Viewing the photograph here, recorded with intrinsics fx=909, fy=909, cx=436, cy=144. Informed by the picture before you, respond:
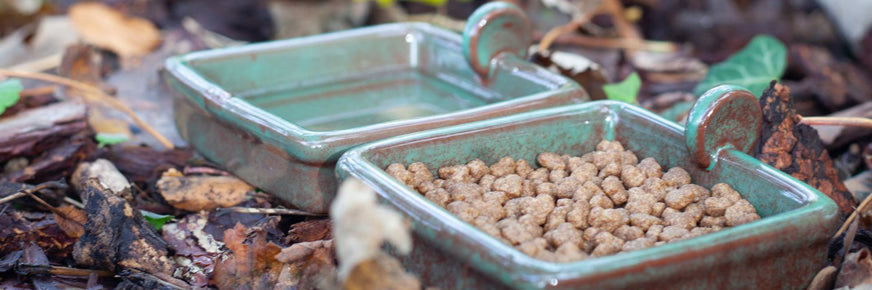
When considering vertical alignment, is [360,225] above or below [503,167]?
above

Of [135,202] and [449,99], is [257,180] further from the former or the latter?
[449,99]

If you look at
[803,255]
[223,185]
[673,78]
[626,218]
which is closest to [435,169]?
[626,218]

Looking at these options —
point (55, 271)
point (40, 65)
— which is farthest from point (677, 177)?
point (40, 65)

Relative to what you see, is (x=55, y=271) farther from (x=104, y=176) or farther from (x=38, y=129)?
(x=38, y=129)

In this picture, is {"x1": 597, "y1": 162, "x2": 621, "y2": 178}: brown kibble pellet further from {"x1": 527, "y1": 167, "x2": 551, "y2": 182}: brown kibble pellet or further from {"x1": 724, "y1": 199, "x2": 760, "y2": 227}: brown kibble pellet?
{"x1": 724, "y1": 199, "x2": 760, "y2": 227}: brown kibble pellet

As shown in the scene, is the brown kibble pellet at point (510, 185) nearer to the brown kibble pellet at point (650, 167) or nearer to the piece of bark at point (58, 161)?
the brown kibble pellet at point (650, 167)

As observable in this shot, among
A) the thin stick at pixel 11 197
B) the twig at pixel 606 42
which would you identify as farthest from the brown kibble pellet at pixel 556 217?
the twig at pixel 606 42

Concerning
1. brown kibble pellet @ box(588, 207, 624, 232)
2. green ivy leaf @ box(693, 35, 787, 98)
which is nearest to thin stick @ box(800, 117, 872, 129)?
green ivy leaf @ box(693, 35, 787, 98)

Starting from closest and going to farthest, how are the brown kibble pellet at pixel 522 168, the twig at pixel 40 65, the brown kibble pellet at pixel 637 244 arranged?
the brown kibble pellet at pixel 637 244 → the brown kibble pellet at pixel 522 168 → the twig at pixel 40 65
